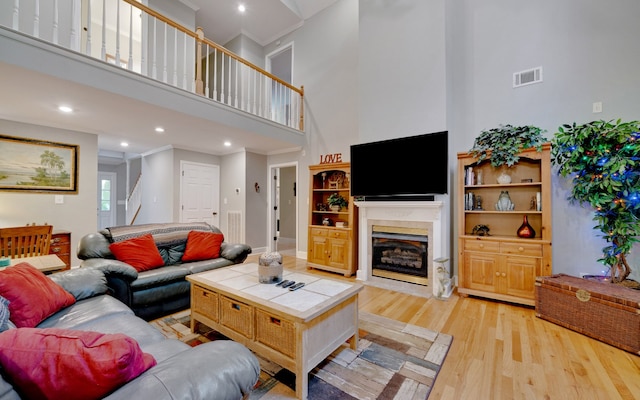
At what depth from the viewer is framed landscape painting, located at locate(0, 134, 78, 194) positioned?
151 inches

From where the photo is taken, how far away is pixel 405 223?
12.2 feet

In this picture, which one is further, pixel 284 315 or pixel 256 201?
pixel 256 201

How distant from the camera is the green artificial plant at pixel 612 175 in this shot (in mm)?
2475

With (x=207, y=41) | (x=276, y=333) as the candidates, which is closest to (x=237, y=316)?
(x=276, y=333)

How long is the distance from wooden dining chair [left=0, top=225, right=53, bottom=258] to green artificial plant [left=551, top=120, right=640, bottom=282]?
5.83 meters

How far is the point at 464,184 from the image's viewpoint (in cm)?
341

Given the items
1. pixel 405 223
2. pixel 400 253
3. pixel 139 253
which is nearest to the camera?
pixel 139 253

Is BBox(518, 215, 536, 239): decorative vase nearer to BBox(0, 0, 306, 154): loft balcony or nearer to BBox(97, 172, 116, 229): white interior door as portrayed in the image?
BBox(0, 0, 306, 154): loft balcony

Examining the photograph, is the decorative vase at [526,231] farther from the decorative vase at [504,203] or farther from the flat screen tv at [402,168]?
the flat screen tv at [402,168]

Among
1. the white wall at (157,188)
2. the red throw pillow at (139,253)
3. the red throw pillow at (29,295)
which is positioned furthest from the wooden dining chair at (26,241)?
the white wall at (157,188)

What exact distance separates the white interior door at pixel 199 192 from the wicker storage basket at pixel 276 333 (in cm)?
480

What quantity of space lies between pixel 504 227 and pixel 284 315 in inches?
130

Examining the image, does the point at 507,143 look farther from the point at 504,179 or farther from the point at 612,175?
the point at 612,175

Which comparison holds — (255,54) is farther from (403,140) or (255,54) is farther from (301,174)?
(403,140)
